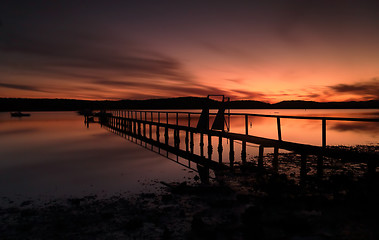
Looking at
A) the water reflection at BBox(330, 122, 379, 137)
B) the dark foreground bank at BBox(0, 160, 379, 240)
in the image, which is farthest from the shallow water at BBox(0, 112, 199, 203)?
the water reflection at BBox(330, 122, 379, 137)

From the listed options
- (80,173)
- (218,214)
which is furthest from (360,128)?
(218,214)

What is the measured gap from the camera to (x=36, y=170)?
13633mm

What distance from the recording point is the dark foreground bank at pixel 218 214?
5.02 meters

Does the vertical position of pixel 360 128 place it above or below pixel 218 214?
above

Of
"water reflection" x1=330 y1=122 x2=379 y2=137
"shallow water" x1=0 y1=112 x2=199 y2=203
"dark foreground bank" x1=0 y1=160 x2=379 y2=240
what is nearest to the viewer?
"dark foreground bank" x1=0 y1=160 x2=379 y2=240

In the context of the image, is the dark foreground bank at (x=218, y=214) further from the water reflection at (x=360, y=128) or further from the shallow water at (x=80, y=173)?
the water reflection at (x=360, y=128)

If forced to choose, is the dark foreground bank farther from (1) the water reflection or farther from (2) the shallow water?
(1) the water reflection

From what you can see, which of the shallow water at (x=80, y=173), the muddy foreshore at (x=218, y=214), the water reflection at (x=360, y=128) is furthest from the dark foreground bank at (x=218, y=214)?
the water reflection at (x=360, y=128)

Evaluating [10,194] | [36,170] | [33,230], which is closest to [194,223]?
[33,230]

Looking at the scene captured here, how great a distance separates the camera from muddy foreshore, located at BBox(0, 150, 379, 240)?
16.5 ft

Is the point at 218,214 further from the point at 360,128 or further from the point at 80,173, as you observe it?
the point at 360,128

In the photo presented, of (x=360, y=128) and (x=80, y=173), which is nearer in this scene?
(x=80, y=173)

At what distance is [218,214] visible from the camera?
6.28 meters

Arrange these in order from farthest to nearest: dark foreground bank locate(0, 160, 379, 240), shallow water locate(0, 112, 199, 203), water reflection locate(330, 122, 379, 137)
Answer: water reflection locate(330, 122, 379, 137) → shallow water locate(0, 112, 199, 203) → dark foreground bank locate(0, 160, 379, 240)
